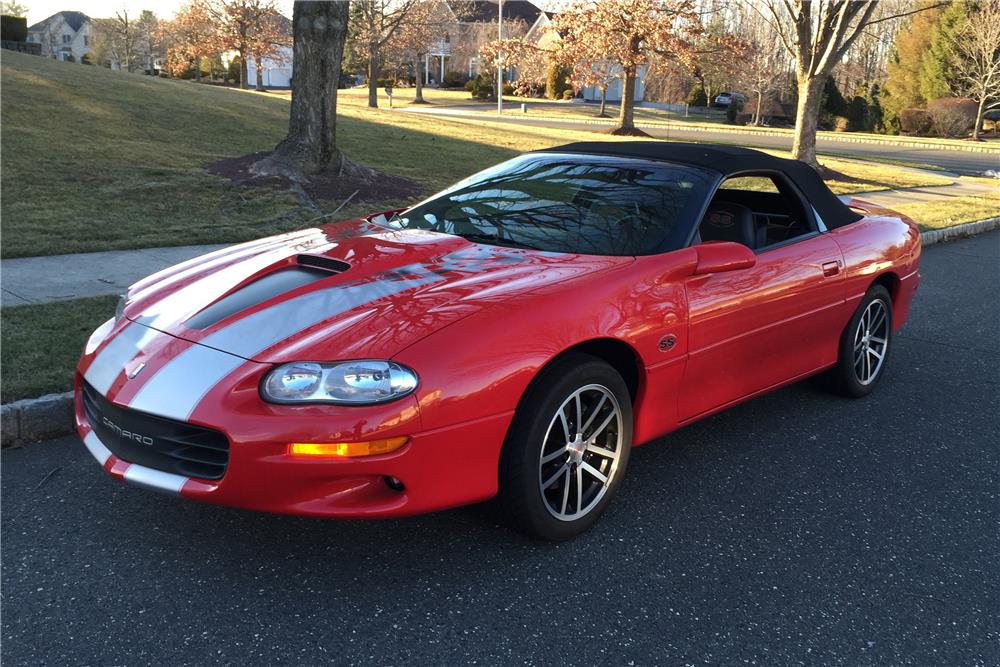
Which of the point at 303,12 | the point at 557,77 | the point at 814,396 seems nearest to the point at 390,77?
the point at 557,77

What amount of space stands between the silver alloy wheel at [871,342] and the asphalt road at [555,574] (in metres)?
0.83

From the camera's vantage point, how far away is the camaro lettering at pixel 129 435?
2.78 meters

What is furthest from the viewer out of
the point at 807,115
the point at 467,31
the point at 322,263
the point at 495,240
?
the point at 467,31

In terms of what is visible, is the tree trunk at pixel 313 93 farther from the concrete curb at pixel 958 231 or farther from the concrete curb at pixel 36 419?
the concrete curb at pixel 958 231

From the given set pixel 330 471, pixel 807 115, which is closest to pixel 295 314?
pixel 330 471

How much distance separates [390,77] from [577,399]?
200ft

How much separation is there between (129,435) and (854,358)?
12.4 feet

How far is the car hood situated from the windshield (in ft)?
0.54

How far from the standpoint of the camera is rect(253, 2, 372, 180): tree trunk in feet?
33.3

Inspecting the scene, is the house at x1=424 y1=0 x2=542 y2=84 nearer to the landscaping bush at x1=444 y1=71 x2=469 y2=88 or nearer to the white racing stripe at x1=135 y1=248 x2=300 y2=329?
the landscaping bush at x1=444 y1=71 x2=469 y2=88

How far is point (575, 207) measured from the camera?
384 centimetres

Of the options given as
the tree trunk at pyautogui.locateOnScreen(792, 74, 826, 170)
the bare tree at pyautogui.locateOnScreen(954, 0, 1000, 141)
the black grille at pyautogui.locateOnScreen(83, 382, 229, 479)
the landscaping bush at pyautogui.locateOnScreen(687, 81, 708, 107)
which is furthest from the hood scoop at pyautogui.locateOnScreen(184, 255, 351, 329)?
the landscaping bush at pyautogui.locateOnScreen(687, 81, 708, 107)

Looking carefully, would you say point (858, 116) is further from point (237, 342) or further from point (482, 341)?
point (237, 342)

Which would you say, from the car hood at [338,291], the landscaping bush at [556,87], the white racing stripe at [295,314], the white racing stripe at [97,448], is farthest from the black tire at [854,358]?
the landscaping bush at [556,87]
